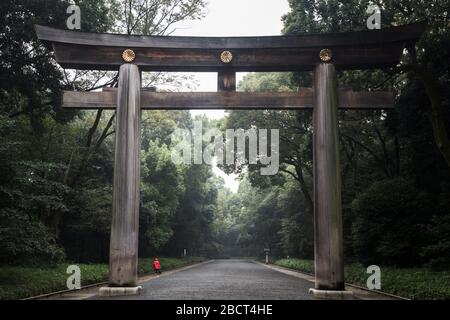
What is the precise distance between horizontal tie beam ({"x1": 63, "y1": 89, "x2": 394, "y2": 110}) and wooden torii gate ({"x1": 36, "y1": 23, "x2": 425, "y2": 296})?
0.09ft

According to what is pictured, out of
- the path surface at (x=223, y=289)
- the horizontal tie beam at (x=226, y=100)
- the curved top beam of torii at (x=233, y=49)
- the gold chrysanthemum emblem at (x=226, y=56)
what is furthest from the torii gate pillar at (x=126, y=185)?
the gold chrysanthemum emblem at (x=226, y=56)

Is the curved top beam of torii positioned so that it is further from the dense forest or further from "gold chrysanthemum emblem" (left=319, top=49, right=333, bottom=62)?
the dense forest

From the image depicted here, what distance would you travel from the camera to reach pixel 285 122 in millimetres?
31609

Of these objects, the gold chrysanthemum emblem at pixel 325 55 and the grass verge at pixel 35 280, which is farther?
the grass verge at pixel 35 280

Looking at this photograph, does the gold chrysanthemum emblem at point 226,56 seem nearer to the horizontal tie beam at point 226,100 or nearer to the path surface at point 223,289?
the horizontal tie beam at point 226,100

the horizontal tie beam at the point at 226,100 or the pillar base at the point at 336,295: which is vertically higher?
the horizontal tie beam at the point at 226,100

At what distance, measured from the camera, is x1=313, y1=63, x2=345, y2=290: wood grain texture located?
11984 millimetres

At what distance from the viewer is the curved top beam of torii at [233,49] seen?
12797 mm

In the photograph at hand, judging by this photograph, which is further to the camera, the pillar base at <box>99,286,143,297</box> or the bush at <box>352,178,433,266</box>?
the bush at <box>352,178,433,266</box>

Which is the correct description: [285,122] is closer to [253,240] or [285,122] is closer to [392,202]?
[392,202]

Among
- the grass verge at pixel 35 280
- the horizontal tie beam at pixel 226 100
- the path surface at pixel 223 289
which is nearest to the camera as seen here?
the horizontal tie beam at pixel 226 100

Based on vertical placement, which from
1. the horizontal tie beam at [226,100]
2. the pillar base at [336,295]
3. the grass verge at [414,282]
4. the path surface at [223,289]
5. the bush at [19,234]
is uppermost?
the horizontal tie beam at [226,100]

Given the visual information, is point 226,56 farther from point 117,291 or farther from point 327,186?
point 117,291

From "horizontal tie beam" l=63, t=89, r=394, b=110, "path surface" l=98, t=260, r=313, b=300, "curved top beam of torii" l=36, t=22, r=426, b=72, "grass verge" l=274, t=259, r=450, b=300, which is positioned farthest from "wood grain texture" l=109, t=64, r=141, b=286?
"grass verge" l=274, t=259, r=450, b=300
